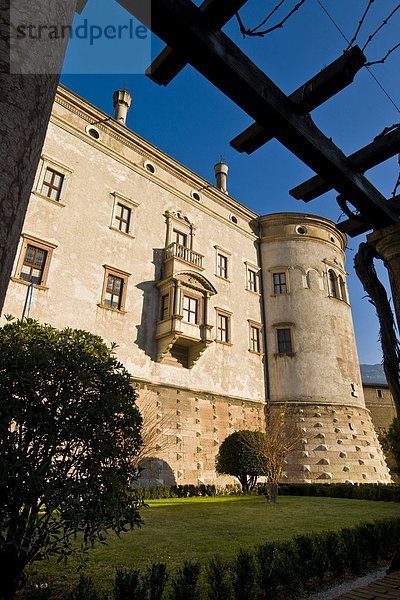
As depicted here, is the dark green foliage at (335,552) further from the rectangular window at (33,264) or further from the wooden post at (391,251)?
the rectangular window at (33,264)

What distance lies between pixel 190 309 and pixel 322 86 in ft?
52.9

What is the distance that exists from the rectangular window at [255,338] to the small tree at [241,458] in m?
7.04

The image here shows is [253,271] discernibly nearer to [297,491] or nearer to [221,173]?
[221,173]

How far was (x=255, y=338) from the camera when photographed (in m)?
23.7

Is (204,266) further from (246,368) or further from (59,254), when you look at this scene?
(59,254)

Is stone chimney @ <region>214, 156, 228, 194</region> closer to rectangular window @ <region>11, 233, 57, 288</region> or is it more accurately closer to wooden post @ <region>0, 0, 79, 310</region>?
rectangular window @ <region>11, 233, 57, 288</region>

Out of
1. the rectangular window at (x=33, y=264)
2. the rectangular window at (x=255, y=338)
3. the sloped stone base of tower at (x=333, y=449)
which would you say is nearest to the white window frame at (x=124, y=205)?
the rectangular window at (x=33, y=264)

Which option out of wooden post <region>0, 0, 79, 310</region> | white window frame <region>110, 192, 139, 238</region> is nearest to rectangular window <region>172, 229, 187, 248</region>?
→ white window frame <region>110, 192, 139, 238</region>

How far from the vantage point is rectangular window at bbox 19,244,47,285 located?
48.0 feet

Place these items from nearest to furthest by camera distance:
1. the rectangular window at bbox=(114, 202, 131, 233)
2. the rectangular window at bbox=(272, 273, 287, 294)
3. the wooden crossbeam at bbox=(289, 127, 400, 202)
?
the wooden crossbeam at bbox=(289, 127, 400, 202) < the rectangular window at bbox=(114, 202, 131, 233) < the rectangular window at bbox=(272, 273, 287, 294)

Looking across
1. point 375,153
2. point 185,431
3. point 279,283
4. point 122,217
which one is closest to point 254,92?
point 375,153

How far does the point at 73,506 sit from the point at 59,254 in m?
13.3

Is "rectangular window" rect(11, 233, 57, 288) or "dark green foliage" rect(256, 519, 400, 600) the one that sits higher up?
"rectangular window" rect(11, 233, 57, 288)

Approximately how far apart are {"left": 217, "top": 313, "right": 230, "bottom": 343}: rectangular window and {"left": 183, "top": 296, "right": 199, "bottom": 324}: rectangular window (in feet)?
9.52
